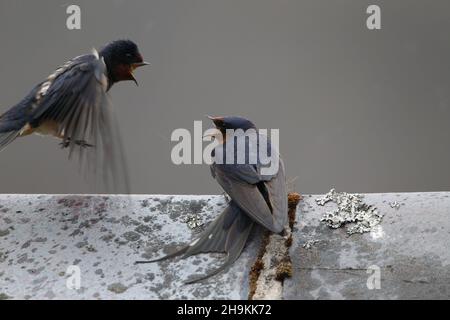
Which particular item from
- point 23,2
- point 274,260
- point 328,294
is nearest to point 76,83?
point 274,260

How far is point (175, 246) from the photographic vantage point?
2.05 metres

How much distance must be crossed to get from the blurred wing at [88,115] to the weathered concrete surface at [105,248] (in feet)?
0.32

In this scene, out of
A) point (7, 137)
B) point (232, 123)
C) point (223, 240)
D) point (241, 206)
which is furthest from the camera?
point (7, 137)

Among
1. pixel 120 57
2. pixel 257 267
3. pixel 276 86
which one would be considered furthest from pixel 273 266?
pixel 276 86

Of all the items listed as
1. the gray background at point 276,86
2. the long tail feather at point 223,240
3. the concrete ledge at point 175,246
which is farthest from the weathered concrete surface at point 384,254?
the gray background at point 276,86

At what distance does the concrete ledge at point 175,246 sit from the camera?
1.84 metres

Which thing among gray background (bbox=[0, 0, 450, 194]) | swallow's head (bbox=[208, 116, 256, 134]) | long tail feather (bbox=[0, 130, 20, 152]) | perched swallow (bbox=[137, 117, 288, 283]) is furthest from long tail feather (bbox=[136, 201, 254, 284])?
gray background (bbox=[0, 0, 450, 194])

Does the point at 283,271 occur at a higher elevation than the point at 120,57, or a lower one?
lower

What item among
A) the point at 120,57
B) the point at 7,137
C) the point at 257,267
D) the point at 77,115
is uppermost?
the point at 120,57

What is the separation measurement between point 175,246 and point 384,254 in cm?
53

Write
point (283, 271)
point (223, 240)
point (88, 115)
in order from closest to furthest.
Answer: point (283, 271)
point (223, 240)
point (88, 115)

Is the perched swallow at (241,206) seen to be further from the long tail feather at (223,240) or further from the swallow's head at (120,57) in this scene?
the swallow's head at (120,57)

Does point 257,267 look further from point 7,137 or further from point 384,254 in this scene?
point 7,137

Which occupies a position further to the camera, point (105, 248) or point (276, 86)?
point (276, 86)
